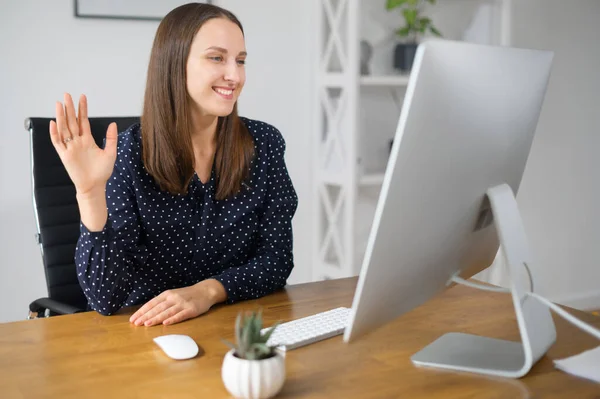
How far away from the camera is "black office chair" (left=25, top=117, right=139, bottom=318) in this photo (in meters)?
1.96

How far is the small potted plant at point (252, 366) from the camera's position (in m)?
→ 1.03

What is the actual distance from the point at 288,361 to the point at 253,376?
0.21 meters

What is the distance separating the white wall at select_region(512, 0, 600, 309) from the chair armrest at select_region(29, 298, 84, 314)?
2.82 m

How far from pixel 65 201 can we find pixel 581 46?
10.5 ft

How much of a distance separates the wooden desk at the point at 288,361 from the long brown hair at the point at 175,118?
1.24ft

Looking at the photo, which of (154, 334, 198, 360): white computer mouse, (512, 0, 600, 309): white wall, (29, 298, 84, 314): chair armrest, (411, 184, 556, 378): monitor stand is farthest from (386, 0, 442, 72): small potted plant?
(154, 334, 198, 360): white computer mouse

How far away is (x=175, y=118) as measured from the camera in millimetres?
1816

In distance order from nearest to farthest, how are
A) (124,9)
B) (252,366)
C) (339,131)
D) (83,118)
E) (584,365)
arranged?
(252,366)
(584,365)
(83,118)
(124,9)
(339,131)

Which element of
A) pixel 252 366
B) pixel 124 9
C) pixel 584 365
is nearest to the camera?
pixel 252 366

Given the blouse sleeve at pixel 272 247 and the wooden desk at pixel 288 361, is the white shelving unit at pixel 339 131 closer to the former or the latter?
the blouse sleeve at pixel 272 247

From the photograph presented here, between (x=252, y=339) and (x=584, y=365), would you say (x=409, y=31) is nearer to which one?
(x=584, y=365)

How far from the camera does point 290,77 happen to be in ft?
10.8

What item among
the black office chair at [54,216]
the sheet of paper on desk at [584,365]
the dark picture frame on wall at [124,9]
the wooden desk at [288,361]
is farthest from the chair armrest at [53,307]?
the dark picture frame on wall at [124,9]

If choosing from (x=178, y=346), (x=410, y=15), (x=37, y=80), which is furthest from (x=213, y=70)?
(x=410, y=15)
